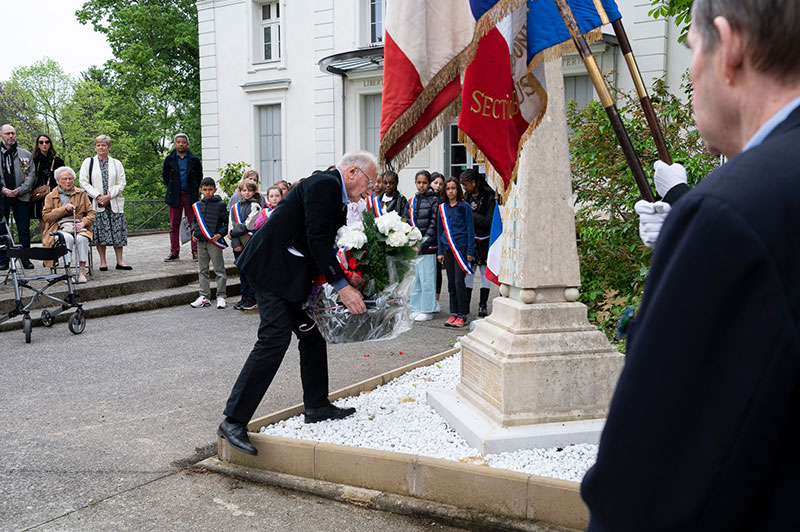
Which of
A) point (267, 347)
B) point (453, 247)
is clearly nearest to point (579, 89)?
point (453, 247)

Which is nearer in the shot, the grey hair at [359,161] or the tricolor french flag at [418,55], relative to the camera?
the tricolor french flag at [418,55]

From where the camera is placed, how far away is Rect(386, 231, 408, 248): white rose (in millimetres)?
4734

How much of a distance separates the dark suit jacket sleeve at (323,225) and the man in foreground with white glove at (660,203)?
228 centimetres

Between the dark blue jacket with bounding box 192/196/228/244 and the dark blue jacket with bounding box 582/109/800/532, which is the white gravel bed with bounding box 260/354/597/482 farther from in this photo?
the dark blue jacket with bounding box 192/196/228/244

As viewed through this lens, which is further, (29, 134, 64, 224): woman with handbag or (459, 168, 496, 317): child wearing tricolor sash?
(29, 134, 64, 224): woman with handbag

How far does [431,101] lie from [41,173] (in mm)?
9483

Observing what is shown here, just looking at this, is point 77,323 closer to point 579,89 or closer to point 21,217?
point 21,217

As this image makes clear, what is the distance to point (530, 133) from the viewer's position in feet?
14.5

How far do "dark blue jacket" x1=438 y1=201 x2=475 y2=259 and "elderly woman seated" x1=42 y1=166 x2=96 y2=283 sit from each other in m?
5.54

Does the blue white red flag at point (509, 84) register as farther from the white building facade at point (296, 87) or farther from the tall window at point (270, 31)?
the tall window at point (270, 31)

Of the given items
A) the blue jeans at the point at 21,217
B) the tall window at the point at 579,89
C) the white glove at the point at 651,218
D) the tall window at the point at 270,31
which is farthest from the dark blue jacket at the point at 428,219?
the tall window at the point at 270,31

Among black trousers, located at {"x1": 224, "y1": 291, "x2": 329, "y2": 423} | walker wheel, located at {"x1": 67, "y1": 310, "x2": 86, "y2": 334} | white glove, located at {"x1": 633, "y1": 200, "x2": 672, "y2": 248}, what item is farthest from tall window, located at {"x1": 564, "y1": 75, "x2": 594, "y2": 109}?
white glove, located at {"x1": 633, "y1": 200, "x2": 672, "y2": 248}

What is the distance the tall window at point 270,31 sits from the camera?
65.1 ft

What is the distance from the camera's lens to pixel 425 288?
31.9 ft
